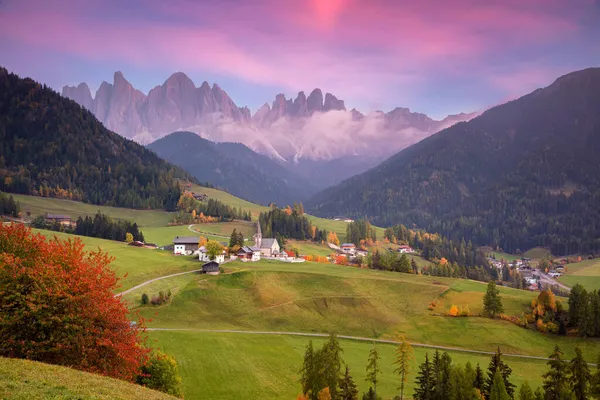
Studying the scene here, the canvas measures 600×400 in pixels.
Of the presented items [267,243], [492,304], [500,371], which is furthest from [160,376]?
[267,243]

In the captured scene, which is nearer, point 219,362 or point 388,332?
point 219,362

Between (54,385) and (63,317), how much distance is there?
757 cm

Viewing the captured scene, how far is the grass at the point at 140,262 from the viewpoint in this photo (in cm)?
9581

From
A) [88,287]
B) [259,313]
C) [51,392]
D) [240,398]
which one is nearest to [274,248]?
[259,313]

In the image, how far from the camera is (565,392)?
50406mm

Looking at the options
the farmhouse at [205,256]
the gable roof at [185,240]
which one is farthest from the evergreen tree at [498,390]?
the gable roof at [185,240]

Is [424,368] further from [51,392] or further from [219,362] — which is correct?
[51,392]

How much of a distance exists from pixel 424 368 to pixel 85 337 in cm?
4494

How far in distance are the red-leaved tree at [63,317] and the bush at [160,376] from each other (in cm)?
1003

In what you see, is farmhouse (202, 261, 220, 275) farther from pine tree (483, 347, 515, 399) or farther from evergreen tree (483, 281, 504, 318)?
pine tree (483, 347, 515, 399)

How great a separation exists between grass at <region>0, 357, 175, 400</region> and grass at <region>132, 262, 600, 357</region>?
173 ft

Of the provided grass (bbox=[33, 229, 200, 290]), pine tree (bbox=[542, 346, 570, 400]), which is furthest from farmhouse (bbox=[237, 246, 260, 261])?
pine tree (bbox=[542, 346, 570, 400])

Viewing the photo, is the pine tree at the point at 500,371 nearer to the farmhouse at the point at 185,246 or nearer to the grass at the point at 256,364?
the grass at the point at 256,364

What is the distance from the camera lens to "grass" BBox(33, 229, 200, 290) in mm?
95812
